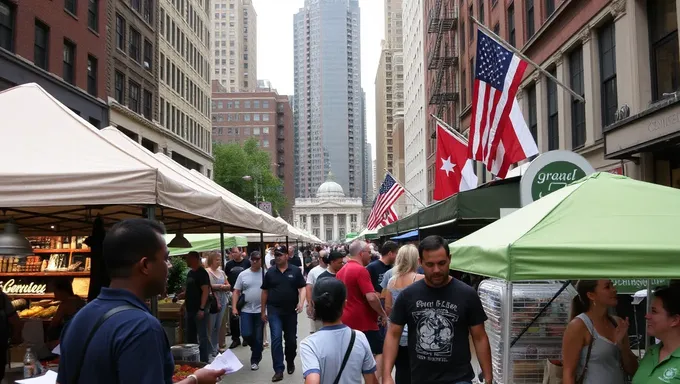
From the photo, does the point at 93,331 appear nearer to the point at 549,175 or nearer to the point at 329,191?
the point at 549,175

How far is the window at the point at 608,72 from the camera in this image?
58.3ft

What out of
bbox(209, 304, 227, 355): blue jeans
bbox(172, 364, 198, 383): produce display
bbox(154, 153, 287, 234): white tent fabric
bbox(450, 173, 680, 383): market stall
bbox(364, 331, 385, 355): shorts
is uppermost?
bbox(154, 153, 287, 234): white tent fabric

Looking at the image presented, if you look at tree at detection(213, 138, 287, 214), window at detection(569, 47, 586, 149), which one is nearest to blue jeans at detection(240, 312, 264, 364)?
window at detection(569, 47, 586, 149)

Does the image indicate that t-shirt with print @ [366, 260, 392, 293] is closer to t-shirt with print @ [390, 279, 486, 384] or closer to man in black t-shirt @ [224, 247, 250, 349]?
man in black t-shirt @ [224, 247, 250, 349]

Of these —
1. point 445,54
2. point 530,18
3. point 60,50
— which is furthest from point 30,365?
point 445,54

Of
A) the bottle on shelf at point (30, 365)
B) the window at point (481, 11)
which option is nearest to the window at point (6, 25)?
the bottle on shelf at point (30, 365)

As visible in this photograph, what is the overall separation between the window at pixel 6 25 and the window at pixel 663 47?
72.2 ft

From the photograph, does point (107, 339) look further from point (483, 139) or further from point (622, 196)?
point (483, 139)

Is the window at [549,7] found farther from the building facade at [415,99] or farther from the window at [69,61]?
the building facade at [415,99]

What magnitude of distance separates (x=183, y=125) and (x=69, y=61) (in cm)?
2196

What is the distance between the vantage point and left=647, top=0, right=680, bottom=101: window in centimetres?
1430

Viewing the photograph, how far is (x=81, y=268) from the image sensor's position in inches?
596

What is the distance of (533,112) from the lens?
25.9 metres

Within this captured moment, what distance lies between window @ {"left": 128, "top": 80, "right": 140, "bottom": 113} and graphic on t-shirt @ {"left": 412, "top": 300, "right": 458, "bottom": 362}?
36.8 metres
